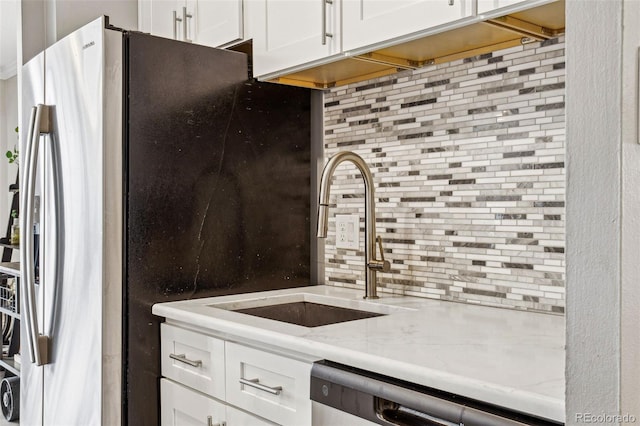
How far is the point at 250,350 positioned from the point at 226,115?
2.89 feet

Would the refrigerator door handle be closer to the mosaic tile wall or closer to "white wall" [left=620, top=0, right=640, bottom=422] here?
the mosaic tile wall

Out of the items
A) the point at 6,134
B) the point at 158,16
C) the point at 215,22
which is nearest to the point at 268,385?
the point at 215,22

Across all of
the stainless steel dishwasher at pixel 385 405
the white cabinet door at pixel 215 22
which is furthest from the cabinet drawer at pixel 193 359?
the white cabinet door at pixel 215 22

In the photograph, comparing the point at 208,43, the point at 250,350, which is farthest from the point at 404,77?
the point at 250,350

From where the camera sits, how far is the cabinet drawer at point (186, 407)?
66.4 inches

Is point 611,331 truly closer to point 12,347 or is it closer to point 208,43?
point 208,43

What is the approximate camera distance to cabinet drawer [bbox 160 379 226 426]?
1686 mm

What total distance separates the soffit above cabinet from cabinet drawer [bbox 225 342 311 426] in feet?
2.84

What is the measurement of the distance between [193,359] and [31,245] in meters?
0.85

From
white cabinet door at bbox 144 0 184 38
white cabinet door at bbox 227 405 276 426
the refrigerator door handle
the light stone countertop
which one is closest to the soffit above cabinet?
white cabinet door at bbox 144 0 184 38

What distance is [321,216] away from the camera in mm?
1865

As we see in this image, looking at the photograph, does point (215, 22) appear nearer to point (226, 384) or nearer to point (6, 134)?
point (226, 384)

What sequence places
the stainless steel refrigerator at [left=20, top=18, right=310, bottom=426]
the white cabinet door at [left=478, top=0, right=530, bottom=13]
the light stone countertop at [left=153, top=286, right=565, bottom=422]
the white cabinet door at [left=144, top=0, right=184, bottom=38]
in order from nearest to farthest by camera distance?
the light stone countertop at [left=153, top=286, right=565, bottom=422]
the white cabinet door at [left=478, top=0, right=530, bottom=13]
the stainless steel refrigerator at [left=20, top=18, right=310, bottom=426]
the white cabinet door at [left=144, top=0, right=184, bottom=38]

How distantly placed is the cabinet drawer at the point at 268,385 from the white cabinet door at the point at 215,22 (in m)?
1.10
